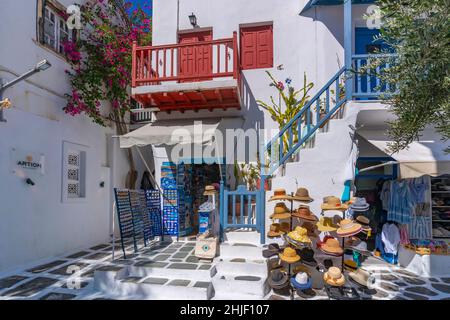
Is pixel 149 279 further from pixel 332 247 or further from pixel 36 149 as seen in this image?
pixel 36 149

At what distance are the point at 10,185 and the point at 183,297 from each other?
226 inches

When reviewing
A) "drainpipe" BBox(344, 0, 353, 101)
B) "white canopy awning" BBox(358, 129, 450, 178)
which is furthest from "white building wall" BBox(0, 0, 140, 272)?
"white canopy awning" BBox(358, 129, 450, 178)

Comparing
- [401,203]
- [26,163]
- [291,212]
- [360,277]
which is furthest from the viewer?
[401,203]

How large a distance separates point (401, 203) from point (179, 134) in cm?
692

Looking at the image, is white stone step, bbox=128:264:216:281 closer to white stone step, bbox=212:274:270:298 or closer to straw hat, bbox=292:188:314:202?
white stone step, bbox=212:274:270:298

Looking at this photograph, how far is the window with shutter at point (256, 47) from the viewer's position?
10367 millimetres

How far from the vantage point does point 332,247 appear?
591 cm

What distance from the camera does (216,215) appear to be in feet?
28.0

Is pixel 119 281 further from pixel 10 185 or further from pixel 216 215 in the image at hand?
pixel 10 185

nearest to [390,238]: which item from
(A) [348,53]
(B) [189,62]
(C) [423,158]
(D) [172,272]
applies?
(C) [423,158]

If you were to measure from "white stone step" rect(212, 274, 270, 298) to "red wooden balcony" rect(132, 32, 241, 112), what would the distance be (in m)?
5.55

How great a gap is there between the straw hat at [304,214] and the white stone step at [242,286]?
1.63m

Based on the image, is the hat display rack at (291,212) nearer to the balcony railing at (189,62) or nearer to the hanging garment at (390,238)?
the hanging garment at (390,238)
